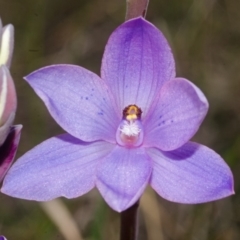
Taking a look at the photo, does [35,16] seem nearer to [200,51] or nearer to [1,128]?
[200,51]

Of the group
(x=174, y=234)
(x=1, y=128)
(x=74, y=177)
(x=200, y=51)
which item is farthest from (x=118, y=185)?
(x=200, y=51)

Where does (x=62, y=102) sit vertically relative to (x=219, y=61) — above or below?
above

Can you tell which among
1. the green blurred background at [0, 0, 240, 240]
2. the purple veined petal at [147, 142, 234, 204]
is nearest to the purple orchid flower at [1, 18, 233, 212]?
the purple veined petal at [147, 142, 234, 204]

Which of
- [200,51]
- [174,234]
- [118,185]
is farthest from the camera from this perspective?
[200,51]

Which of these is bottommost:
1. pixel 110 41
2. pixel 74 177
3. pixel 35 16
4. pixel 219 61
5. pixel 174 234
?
pixel 174 234

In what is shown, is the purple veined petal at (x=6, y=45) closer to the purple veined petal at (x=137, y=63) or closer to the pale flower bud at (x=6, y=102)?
the pale flower bud at (x=6, y=102)
